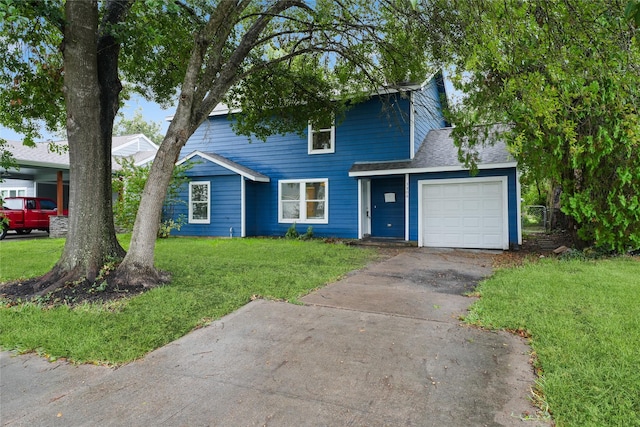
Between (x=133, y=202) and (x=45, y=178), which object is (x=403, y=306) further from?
(x=45, y=178)

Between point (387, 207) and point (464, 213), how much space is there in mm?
2685

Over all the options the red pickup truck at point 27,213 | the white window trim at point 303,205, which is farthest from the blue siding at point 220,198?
the red pickup truck at point 27,213

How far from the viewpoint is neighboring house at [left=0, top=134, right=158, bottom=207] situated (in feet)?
50.0

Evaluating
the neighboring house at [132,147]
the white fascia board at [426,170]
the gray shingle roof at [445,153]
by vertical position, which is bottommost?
the white fascia board at [426,170]

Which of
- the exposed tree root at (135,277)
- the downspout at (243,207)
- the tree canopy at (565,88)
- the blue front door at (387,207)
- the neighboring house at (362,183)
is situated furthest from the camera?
the downspout at (243,207)

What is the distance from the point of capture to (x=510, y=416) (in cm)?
232

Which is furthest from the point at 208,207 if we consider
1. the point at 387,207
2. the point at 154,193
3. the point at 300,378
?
the point at 300,378

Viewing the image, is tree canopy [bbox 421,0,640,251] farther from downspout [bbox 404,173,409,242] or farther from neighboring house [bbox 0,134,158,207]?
neighboring house [bbox 0,134,158,207]

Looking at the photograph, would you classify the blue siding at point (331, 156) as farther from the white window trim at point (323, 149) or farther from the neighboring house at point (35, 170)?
the neighboring house at point (35, 170)

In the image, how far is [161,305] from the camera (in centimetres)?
455

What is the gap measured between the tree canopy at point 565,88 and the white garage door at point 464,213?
1457 millimetres

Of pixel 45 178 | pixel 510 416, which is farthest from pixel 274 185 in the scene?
pixel 45 178

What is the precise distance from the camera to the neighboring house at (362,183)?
1084cm

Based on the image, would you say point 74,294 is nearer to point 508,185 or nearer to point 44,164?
point 508,185
